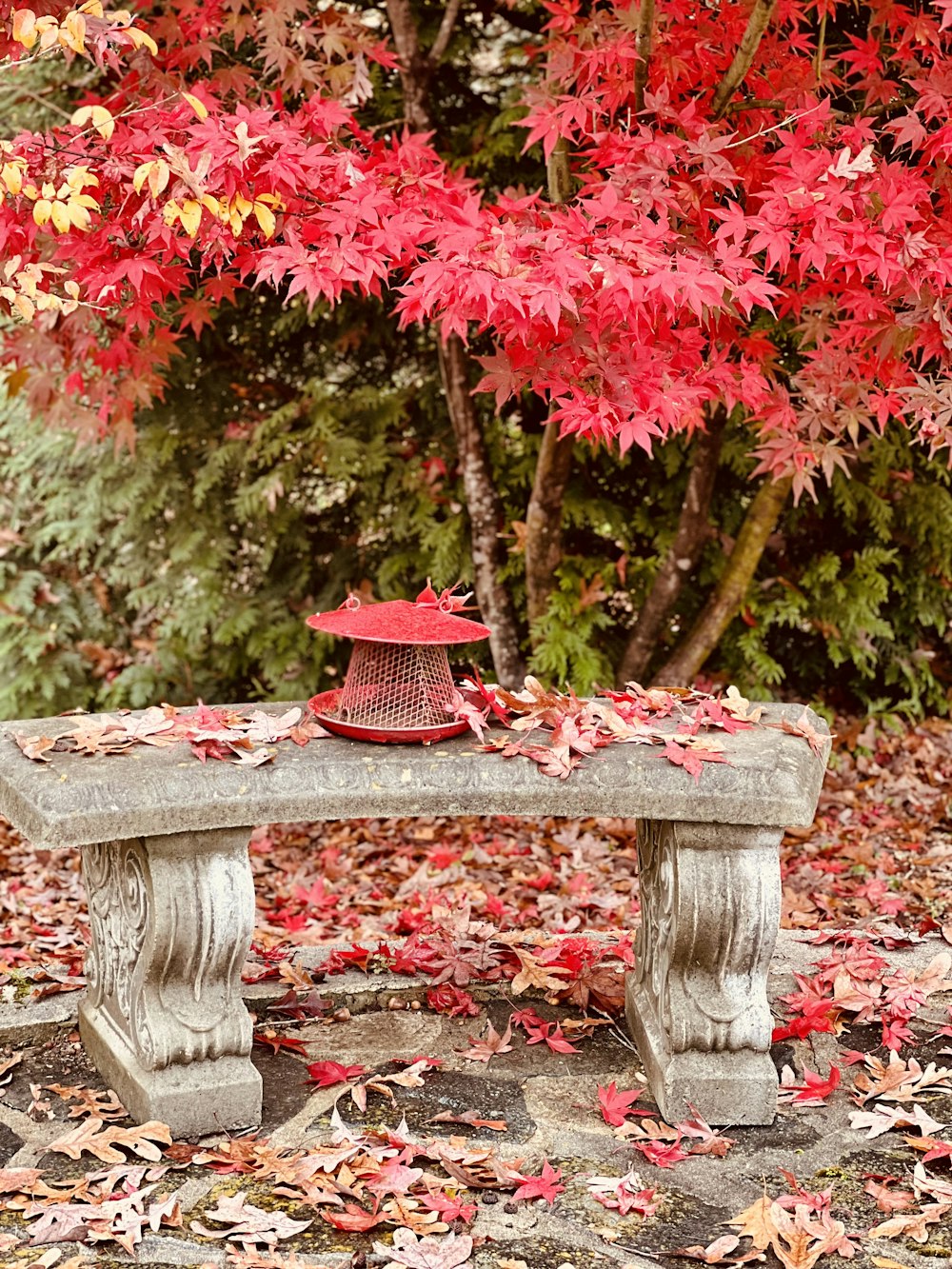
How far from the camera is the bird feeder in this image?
304 centimetres

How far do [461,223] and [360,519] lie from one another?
322 cm

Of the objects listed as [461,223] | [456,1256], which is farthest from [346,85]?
[456,1256]

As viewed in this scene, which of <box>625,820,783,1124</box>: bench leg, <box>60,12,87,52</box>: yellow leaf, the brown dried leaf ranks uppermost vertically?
<box>60,12,87,52</box>: yellow leaf

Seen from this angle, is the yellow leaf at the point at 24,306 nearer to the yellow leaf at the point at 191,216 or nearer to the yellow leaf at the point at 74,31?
the yellow leaf at the point at 191,216

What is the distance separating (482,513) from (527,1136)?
3270mm

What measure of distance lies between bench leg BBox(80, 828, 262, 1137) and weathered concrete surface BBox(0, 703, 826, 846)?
0.13 metres

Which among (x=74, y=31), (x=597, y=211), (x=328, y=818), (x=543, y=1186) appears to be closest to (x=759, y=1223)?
(x=543, y=1186)

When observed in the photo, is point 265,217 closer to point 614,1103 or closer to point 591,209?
point 591,209

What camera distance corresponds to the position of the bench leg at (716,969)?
2.97 meters

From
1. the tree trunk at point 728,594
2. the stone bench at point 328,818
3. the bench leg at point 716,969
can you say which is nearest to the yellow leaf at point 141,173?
the stone bench at point 328,818

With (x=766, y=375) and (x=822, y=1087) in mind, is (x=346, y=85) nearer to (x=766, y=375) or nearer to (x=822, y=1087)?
(x=766, y=375)

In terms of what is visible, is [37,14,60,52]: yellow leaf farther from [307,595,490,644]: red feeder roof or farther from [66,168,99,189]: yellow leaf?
[307,595,490,644]: red feeder roof

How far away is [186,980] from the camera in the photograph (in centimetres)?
299

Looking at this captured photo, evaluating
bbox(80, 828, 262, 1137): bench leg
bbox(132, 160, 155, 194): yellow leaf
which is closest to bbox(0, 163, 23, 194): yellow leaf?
bbox(132, 160, 155, 194): yellow leaf
